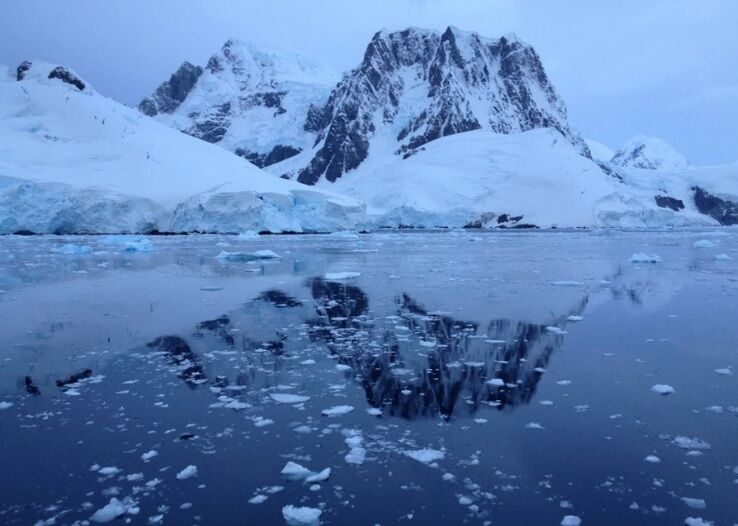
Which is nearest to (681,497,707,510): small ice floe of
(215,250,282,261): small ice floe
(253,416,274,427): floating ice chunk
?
(253,416,274,427): floating ice chunk

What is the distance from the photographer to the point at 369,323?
25.2 feet

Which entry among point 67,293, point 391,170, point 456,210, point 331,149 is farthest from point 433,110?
point 67,293

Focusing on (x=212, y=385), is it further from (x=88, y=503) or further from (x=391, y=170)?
(x=391, y=170)

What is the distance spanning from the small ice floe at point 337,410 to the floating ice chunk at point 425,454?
846 millimetres

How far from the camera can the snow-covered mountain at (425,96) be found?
11231cm

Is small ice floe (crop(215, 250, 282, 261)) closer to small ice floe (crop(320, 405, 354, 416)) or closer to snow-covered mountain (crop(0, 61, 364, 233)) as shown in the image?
small ice floe (crop(320, 405, 354, 416))

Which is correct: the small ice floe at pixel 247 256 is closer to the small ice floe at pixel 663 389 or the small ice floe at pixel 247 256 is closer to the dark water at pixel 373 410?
the dark water at pixel 373 410

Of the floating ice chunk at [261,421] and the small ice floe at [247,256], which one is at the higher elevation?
the small ice floe at [247,256]

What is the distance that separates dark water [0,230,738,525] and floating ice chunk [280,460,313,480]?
28 mm

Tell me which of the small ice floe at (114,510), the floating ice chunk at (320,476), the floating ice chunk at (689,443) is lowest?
the small ice floe at (114,510)

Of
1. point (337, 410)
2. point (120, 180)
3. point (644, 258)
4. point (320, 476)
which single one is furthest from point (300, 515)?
point (120, 180)

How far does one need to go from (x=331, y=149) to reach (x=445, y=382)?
375 feet

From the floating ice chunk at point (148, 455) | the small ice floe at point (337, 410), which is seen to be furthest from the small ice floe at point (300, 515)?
the small ice floe at point (337, 410)

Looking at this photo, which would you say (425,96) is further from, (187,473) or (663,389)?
(187,473)
